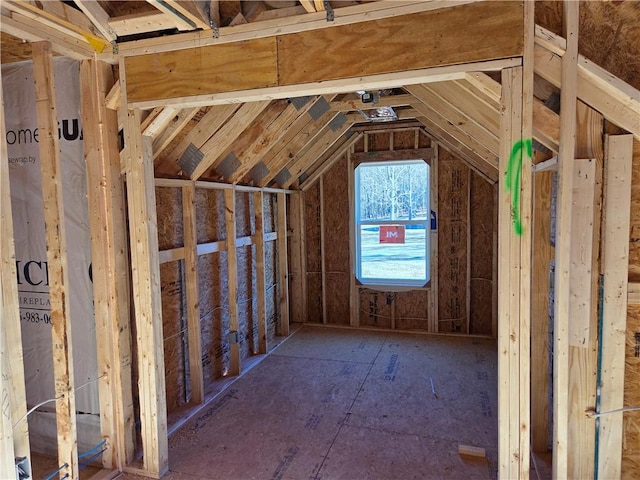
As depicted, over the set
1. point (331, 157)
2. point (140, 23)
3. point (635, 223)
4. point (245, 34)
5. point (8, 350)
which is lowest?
point (8, 350)

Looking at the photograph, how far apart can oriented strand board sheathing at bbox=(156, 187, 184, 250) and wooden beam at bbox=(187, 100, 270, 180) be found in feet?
0.82

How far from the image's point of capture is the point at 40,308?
264 centimetres

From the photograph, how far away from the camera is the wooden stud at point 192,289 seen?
11.2 feet

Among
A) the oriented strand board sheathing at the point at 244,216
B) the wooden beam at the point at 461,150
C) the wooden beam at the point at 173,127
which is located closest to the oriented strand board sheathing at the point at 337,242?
the wooden beam at the point at 461,150

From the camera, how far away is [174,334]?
3410mm

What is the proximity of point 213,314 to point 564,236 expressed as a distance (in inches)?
127

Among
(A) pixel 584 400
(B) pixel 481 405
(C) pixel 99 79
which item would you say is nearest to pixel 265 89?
(C) pixel 99 79

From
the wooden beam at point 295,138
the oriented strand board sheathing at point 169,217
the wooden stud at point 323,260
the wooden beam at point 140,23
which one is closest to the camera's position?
the wooden beam at point 140,23

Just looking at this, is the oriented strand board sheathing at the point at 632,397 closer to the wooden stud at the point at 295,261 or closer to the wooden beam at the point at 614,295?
the wooden beam at the point at 614,295

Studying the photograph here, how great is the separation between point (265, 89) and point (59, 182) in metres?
1.33

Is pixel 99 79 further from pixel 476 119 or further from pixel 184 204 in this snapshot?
pixel 476 119

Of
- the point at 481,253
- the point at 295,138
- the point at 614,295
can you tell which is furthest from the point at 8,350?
the point at 481,253

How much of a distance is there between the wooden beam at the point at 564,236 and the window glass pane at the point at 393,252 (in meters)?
3.70

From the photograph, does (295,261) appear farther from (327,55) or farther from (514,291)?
(514,291)
